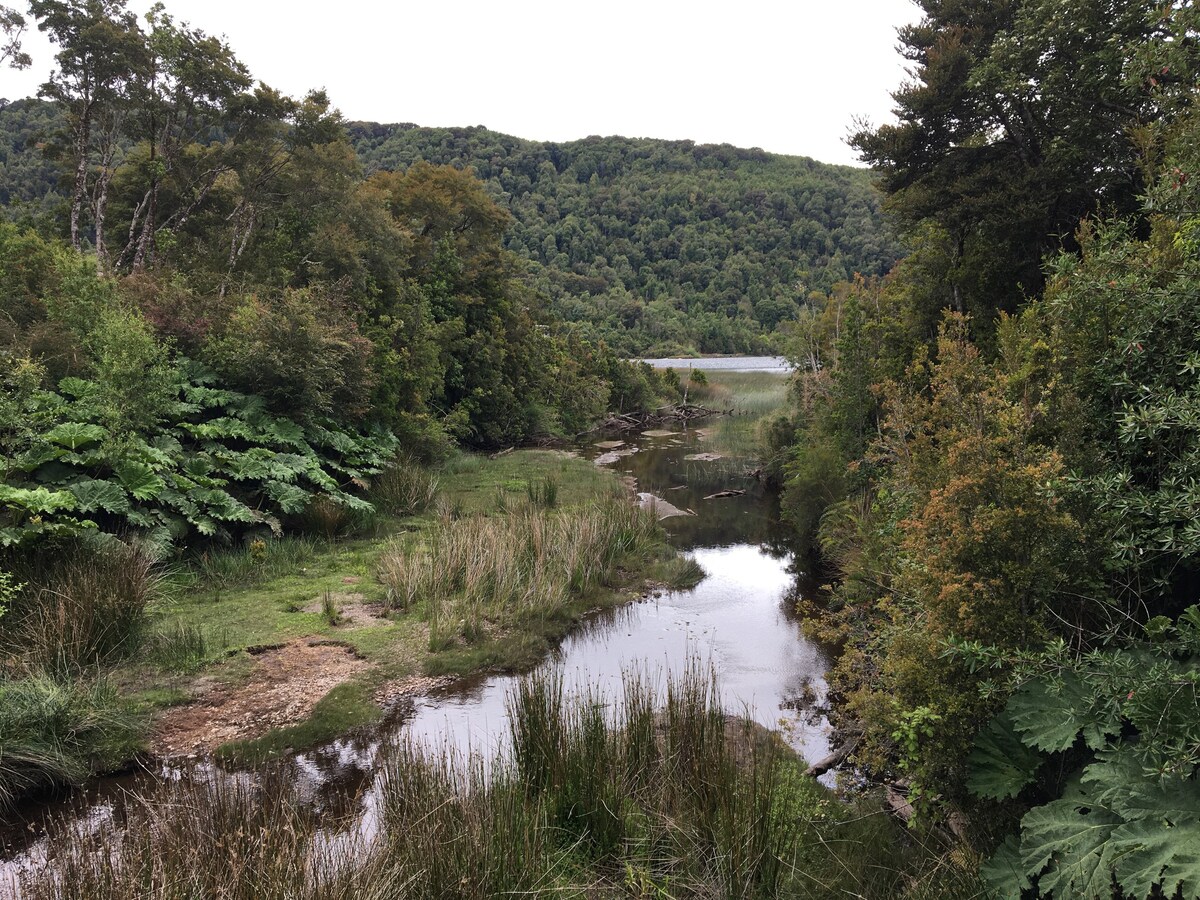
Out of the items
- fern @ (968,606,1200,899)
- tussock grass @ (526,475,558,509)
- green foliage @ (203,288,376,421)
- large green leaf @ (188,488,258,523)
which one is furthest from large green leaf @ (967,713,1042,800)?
green foliage @ (203,288,376,421)

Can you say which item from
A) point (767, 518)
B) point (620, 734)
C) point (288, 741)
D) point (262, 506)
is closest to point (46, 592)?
point (288, 741)

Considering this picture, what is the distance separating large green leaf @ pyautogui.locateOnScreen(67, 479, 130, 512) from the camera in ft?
25.7

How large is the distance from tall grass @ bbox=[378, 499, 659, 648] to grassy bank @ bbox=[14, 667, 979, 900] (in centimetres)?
395

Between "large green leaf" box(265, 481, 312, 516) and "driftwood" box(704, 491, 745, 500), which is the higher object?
"large green leaf" box(265, 481, 312, 516)

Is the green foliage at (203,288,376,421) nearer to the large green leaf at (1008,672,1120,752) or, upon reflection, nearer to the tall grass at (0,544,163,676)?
the tall grass at (0,544,163,676)

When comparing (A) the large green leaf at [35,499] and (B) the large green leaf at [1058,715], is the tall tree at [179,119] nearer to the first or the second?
(A) the large green leaf at [35,499]

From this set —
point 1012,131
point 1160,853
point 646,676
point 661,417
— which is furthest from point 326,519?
point 661,417

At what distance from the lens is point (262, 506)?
10.8 meters

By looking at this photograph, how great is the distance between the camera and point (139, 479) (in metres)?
8.41

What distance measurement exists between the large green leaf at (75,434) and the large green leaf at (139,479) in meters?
0.45

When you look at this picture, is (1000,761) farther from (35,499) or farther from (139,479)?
(139,479)

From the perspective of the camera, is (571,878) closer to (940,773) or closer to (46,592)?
Answer: (940,773)

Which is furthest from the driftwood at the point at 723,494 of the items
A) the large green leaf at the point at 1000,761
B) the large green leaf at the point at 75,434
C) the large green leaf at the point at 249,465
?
the large green leaf at the point at 1000,761

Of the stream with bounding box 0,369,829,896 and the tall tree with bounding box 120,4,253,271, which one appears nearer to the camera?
the stream with bounding box 0,369,829,896
